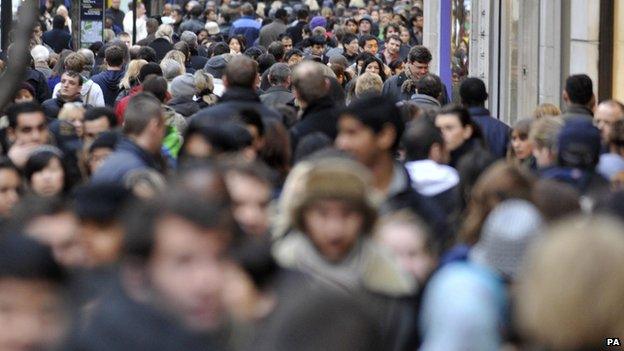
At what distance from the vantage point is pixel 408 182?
24.7 feet

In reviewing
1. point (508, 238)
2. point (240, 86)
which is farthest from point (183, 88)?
point (508, 238)

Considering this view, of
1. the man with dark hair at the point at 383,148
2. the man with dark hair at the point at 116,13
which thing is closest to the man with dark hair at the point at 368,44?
the man with dark hair at the point at 116,13

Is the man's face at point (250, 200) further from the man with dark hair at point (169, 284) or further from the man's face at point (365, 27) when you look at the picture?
the man's face at point (365, 27)

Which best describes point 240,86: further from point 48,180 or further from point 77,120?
point 48,180

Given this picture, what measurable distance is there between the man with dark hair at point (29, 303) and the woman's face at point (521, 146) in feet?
22.3

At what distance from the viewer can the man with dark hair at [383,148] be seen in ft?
24.1

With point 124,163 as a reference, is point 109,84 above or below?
below

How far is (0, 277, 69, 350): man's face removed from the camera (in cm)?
432

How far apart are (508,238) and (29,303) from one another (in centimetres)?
205

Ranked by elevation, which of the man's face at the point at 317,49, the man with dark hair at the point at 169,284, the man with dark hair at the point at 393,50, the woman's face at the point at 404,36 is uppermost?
the man with dark hair at the point at 169,284

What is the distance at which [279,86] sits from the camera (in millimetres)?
14367

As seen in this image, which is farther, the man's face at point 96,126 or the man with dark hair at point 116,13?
the man with dark hair at point 116,13

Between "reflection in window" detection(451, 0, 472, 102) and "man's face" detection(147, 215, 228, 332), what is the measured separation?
1836 cm

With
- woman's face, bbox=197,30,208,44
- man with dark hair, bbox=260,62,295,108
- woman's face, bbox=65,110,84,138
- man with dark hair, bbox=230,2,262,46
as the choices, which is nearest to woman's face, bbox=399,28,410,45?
man with dark hair, bbox=230,2,262,46
